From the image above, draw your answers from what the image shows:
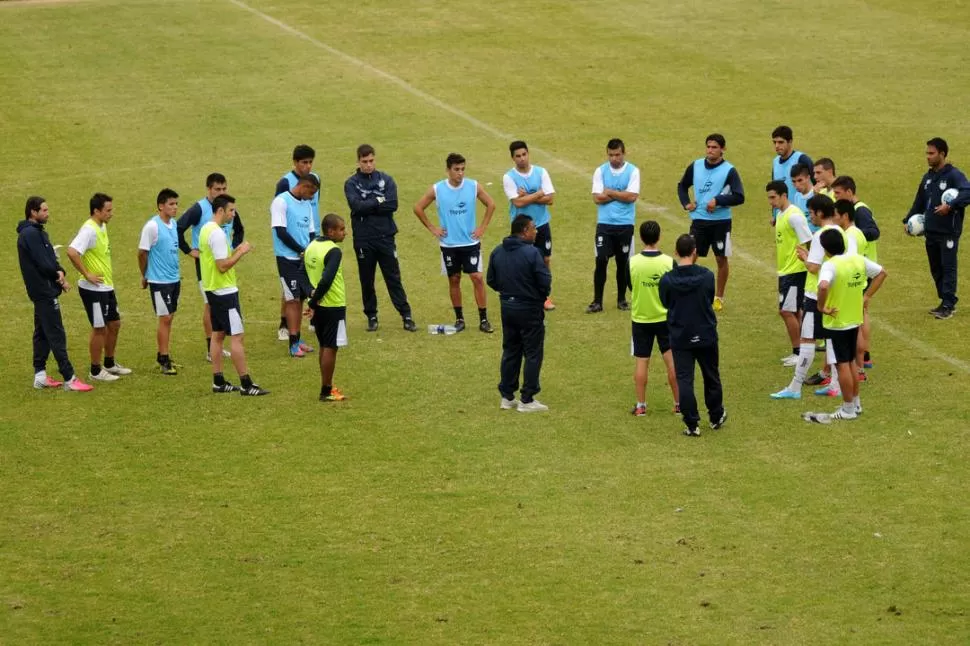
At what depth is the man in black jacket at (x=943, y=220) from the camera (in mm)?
17828

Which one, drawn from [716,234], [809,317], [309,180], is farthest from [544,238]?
[809,317]

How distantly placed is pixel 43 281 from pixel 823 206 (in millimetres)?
8379

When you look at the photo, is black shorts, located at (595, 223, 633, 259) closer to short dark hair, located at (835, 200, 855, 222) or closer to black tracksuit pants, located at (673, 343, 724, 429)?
short dark hair, located at (835, 200, 855, 222)

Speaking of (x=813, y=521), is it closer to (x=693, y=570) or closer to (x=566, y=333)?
(x=693, y=570)

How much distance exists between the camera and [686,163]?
25250 millimetres

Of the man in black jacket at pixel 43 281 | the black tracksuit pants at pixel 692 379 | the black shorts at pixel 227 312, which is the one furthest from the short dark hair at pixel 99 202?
the black tracksuit pants at pixel 692 379

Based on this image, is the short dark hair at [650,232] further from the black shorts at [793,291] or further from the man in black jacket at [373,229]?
the man in black jacket at [373,229]

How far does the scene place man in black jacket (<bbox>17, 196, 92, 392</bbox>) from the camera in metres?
15.4

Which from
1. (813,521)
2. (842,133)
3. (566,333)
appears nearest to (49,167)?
(566,333)

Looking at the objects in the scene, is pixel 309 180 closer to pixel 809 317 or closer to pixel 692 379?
pixel 692 379

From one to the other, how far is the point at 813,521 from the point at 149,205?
14865 millimetres

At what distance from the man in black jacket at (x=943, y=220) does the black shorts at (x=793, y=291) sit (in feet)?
8.96

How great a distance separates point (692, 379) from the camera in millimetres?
13688

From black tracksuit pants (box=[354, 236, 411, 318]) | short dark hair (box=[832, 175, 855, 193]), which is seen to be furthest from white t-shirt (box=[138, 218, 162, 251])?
short dark hair (box=[832, 175, 855, 193])
